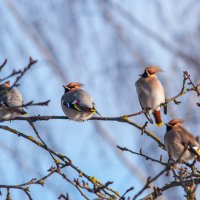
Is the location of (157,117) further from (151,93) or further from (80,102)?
(80,102)

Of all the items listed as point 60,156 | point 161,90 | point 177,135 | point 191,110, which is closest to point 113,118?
point 60,156

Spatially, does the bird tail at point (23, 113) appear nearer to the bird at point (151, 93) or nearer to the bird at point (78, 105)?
the bird at point (78, 105)

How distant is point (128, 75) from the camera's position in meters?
12.1

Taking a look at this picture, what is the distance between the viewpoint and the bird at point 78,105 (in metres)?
5.75

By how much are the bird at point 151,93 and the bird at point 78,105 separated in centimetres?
45

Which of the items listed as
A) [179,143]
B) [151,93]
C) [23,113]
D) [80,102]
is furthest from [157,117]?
[23,113]

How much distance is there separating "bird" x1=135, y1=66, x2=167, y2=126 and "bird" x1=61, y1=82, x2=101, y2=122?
0.45 metres

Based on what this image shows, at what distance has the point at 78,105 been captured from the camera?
5812 millimetres

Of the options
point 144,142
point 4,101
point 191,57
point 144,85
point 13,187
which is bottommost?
point 13,187

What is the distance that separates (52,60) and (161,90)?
196 inches

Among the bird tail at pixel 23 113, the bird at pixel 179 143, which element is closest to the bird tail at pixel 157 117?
the bird at pixel 179 143

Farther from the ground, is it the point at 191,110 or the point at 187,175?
the point at 191,110

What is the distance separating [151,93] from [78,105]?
Result: 2.20 ft

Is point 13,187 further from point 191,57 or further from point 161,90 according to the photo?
point 191,57
